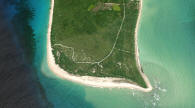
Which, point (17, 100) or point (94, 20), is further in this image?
point (94, 20)

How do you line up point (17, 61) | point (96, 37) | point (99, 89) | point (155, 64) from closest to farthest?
point (99, 89), point (17, 61), point (155, 64), point (96, 37)

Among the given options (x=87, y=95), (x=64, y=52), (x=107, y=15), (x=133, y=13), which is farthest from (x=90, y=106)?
(x=133, y=13)

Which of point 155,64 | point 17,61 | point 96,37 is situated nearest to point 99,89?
point 96,37

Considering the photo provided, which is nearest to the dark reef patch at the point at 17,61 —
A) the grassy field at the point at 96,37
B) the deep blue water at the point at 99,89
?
the deep blue water at the point at 99,89

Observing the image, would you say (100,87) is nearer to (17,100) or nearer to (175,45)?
(17,100)

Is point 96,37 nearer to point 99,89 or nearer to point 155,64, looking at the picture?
point 99,89

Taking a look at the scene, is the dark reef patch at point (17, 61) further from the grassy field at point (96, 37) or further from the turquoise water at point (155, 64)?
the grassy field at point (96, 37)
